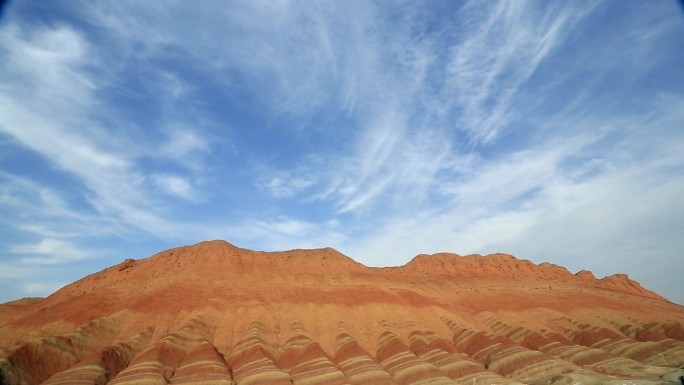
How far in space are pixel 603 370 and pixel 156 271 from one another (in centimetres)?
8723

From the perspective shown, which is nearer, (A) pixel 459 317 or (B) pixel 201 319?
(B) pixel 201 319

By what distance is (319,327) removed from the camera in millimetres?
80250

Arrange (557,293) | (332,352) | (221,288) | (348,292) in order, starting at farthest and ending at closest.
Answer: (557,293), (348,292), (221,288), (332,352)

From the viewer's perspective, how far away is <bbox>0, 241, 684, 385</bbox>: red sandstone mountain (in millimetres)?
62625

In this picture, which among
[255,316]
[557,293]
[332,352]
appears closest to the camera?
[332,352]

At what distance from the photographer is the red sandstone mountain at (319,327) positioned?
62.6 metres

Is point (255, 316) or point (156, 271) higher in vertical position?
point (156, 271)

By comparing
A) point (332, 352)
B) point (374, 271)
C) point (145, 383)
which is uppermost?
point (374, 271)

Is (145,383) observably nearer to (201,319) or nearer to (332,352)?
(201,319)

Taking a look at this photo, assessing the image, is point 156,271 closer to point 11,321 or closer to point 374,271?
point 11,321

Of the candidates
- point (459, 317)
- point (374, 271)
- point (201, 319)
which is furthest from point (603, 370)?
point (201, 319)

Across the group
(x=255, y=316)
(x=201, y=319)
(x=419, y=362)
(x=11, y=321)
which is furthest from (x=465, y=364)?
(x=11, y=321)

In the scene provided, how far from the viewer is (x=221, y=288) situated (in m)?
87.2

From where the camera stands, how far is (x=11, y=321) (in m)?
78.2
